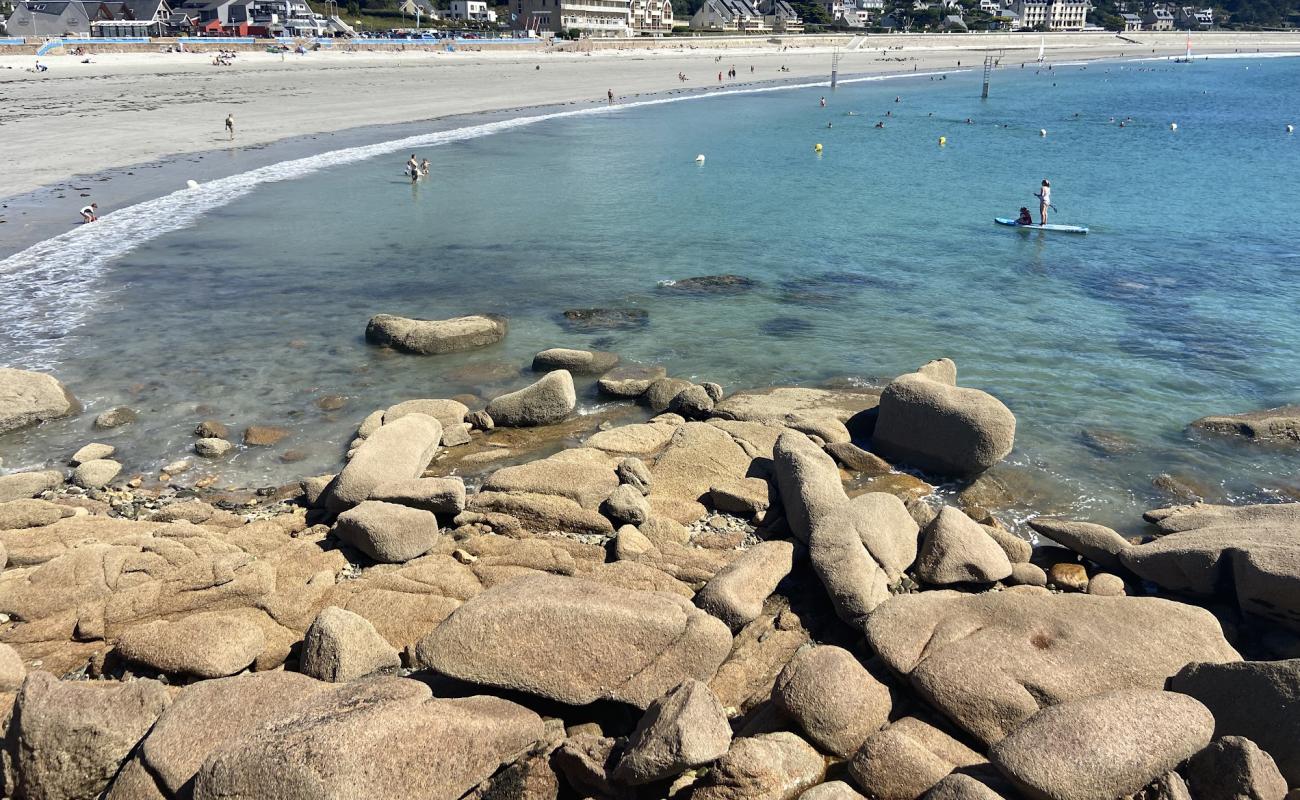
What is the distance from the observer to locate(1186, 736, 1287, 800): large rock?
6023mm

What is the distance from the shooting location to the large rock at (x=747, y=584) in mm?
8750

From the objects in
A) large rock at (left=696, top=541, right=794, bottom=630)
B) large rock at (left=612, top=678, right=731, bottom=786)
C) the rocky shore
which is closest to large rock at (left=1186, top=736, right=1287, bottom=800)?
the rocky shore

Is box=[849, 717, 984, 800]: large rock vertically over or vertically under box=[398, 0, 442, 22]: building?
under

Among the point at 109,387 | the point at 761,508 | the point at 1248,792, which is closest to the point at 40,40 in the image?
the point at 109,387

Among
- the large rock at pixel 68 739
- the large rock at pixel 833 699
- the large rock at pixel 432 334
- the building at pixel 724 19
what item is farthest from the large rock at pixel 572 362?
the building at pixel 724 19

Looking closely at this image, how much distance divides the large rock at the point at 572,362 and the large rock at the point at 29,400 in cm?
920

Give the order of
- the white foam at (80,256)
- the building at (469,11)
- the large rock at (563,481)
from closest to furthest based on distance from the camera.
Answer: the large rock at (563,481)
the white foam at (80,256)
the building at (469,11)

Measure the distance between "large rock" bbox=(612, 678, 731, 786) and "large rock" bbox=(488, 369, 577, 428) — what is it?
9.95 meters

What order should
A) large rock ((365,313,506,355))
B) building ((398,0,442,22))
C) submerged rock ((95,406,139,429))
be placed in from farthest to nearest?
building ((398,0,442,22)) → large rock ((365,313,506,355)) → submerged rock ((95,406,139,429))

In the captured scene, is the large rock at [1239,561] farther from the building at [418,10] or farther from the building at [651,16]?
the building at [651,16]

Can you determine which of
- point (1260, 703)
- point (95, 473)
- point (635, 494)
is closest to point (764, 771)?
point (1260, 703)

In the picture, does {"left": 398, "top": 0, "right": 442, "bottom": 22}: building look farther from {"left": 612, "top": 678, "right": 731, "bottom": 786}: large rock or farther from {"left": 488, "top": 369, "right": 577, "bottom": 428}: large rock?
{"left": 612, "top": 678, "right": 731, "bottom": 786}: large rock

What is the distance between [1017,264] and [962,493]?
61.3 feet

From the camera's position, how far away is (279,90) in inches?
2837
